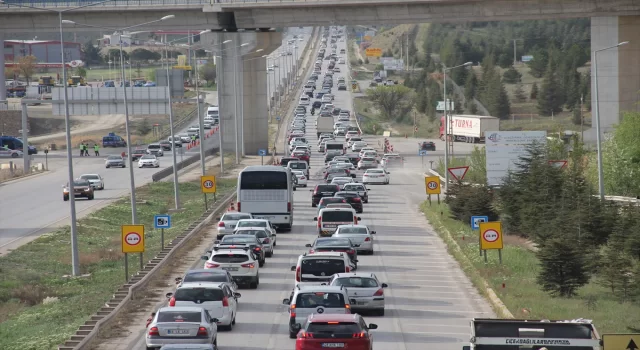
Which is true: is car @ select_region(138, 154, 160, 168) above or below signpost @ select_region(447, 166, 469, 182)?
below

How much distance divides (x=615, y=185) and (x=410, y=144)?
67642mm

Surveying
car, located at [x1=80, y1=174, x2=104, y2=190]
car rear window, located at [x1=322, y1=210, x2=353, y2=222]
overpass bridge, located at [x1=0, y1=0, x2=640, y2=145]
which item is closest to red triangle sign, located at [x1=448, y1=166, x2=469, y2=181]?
car rear window, located at [x1=322, y1=210, x2=353, y2=222]

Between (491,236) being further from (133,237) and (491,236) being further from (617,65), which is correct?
(617,65)

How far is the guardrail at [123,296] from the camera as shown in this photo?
1029 inches

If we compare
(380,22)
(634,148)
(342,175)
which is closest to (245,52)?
(380,22)

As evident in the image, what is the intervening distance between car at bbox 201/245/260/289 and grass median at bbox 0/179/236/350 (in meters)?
3.04

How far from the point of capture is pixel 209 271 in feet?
101

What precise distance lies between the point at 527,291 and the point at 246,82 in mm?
75091

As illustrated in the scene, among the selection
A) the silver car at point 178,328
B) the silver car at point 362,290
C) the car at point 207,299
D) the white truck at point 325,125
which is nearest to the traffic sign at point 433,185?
the silver car at point 362,290

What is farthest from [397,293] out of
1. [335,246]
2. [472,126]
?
[472,126]

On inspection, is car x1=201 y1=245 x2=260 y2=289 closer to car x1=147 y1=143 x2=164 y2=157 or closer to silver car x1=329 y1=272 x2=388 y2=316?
silver car x1=329 y1=272 x2=388 y2=316

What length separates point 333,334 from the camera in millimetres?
23016

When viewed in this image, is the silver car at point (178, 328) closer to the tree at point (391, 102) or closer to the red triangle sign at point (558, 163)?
the red triangle sign at point (558, 163)

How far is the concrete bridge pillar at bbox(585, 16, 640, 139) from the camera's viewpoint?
89.8 m
